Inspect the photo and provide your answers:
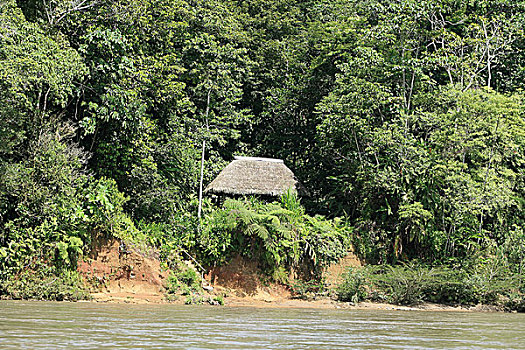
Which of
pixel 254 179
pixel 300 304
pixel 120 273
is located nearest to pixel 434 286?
pixel 300 304

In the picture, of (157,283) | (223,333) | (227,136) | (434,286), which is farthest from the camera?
(227,136)

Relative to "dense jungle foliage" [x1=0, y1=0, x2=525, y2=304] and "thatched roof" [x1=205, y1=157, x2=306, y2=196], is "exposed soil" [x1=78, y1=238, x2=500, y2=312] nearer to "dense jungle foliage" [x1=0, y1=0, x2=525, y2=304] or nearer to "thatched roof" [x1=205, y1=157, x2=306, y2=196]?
"dense jungle foliage" [x1=0, y1=0, x2=525, y2=304]

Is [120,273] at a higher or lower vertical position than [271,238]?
lower

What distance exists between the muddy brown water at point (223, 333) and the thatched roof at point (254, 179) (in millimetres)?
9974

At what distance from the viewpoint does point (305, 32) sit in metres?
29.8

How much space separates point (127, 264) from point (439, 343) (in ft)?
36.0

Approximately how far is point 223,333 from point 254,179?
13420 mm

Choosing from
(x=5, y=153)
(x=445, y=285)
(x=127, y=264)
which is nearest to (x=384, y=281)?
(x=445, y=285)

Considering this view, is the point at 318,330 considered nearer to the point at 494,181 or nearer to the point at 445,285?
the point at 445,285

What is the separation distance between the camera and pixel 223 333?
849 cm

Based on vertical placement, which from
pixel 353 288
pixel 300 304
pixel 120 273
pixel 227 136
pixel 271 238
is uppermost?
pixel 227 136

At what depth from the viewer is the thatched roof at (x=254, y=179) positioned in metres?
21.3

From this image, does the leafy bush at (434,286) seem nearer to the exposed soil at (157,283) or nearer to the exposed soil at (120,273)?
the exposed soil at (157,283)

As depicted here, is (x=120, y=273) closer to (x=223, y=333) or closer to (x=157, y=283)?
(x=157, y=283)
